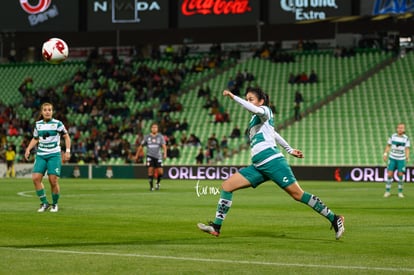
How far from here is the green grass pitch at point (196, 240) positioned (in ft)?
37.7

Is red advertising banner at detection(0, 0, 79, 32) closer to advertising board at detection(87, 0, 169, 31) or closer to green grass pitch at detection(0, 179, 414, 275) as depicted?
advertising board at detection(87, 0, 169, 31)

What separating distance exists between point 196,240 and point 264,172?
1.60 m

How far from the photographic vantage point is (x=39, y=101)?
64688 mm

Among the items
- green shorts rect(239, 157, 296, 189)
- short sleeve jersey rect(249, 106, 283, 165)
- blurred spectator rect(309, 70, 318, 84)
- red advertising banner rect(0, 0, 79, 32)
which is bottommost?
green shorts rect(239, 157, 296, 189)

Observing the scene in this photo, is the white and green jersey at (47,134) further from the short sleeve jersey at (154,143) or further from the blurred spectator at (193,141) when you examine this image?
the blurred spectator at (193,141)

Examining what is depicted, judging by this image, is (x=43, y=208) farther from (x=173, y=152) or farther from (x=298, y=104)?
(x=298, y=104)

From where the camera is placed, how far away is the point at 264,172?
1534 cm

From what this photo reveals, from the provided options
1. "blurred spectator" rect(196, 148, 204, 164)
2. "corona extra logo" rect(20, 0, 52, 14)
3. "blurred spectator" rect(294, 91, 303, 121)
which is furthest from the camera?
"corona extra logo" rect(20, 0, 52, 14)

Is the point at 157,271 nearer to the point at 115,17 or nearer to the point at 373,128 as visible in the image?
the point at 373,128

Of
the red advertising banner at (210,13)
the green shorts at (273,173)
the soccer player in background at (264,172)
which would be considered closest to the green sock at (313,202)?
the soccer player in background at (264,172)

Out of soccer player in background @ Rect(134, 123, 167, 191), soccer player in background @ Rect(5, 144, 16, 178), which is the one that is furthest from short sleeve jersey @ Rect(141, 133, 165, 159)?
soccer player in background @ Rect(5, 144, 16, 178)

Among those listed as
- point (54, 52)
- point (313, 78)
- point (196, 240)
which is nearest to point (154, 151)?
point (54, 52)

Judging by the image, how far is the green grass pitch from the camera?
11492mm

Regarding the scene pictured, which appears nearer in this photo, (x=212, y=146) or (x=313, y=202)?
(x=313, y=202)
